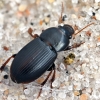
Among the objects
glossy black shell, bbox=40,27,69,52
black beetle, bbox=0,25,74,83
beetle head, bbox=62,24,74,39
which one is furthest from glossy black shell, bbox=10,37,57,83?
beetle head, bbox=62,24,74,39

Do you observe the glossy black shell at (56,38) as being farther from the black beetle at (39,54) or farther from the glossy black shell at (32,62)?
the glossy black shell at (32,62)

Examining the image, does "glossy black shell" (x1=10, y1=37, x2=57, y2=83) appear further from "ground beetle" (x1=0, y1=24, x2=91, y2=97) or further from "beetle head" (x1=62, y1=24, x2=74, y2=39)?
"beetle head" (x1=62, y1=24, x2=74, y2=39)

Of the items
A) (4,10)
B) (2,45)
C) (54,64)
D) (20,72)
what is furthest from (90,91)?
(4,10)

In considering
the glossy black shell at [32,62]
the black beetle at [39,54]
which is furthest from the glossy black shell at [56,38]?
the glossy black shell at [32,62]

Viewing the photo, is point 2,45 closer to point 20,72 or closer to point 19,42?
point 19,42

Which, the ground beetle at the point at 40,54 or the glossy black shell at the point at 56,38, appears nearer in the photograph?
the ground beetle at the point at 40,54

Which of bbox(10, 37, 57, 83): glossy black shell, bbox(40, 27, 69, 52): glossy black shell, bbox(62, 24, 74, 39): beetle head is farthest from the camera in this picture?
bbox(62, 24, 74, 39): beetle head

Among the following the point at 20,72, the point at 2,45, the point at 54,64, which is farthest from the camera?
the point at 2,45

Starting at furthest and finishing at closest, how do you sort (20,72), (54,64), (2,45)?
1. (2,45)
2. (54,64)
3. (20,72)
